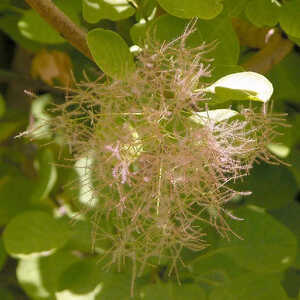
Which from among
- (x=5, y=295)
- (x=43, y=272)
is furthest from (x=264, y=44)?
(x=5, y=295)

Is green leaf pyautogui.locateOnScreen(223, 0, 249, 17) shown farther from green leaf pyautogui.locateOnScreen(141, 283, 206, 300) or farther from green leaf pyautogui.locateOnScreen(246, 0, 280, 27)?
green leaf pyautogui.locateOnScreen(141, 283, 206, 300)

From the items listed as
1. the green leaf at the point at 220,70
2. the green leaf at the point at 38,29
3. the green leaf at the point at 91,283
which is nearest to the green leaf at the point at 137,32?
the green leaf at the point at 220,70

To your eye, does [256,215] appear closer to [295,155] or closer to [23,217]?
[295,155]

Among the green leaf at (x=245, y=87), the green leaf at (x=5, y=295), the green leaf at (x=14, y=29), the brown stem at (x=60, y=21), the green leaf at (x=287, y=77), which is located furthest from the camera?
the green leaf at (x=5, y=295)

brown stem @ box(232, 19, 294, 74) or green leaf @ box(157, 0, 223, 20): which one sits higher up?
green leaf @ box(157, 0, 223, 20)

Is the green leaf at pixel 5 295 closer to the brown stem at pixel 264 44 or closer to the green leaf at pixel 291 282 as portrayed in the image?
the green leaf at pixel 291 282

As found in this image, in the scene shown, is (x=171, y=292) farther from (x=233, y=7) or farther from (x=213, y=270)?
(x=233, y=7)

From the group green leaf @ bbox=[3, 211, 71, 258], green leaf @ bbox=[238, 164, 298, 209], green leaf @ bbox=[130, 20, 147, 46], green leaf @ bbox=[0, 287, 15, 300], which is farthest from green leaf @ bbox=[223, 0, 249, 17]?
green leaf @ bbox=[0, 287, 15, 300]

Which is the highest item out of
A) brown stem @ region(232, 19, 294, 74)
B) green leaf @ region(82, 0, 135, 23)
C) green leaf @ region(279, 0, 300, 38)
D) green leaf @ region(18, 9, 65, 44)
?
green leaf @ region(279, 0, 300, 38)
